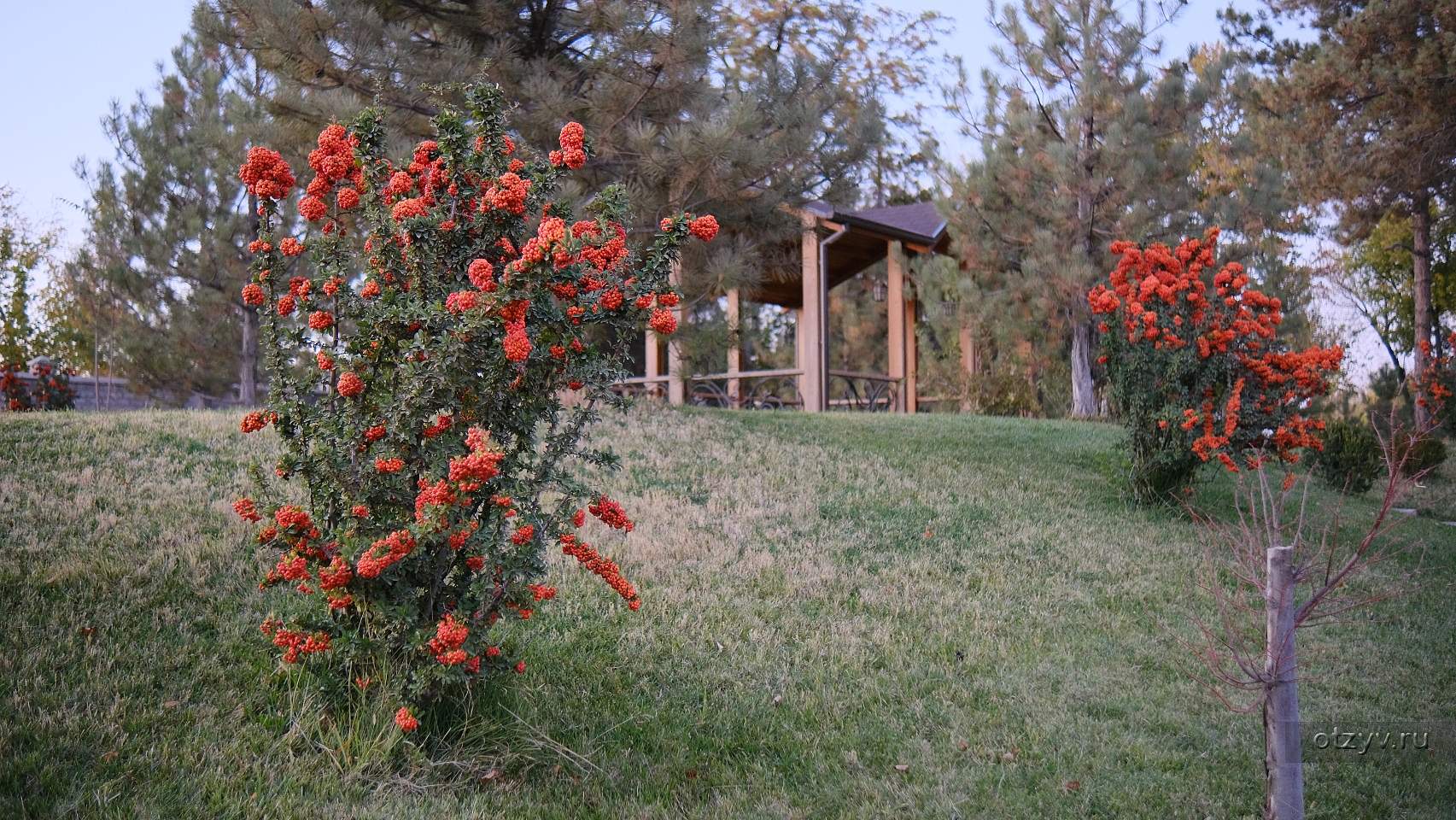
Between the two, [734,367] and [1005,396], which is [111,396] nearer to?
[734,367]

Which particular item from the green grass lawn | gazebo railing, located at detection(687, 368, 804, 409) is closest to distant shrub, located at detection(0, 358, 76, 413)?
the green grass lawn

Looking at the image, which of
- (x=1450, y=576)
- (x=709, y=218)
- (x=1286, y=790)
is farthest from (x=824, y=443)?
(x=1286, y=790)

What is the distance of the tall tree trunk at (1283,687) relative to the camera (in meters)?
2.73

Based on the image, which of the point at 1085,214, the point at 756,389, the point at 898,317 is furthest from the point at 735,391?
the point at 1085,214

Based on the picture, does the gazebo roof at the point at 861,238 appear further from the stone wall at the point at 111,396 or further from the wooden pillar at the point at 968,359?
the stone wall at the point at 111,396

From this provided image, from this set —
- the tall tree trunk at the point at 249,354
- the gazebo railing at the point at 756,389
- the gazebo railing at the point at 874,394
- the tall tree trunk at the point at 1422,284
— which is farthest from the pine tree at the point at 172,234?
the tall tree trunk at the point at 1422,284

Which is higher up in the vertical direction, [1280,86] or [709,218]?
[1280,86]

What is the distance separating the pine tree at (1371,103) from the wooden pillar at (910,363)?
642 cm

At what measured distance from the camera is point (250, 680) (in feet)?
12.1

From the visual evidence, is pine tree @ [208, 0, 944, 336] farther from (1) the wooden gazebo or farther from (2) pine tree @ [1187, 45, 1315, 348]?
(2) pine tree @ [1187, 45, 1315, 348]

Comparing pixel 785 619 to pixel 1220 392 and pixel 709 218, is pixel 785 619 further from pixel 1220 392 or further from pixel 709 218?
pixel 1220 392

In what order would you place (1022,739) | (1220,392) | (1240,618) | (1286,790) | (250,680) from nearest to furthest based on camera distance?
(1286,790) → (250,680) → (1022,739) → (1240,618) → (1220,392)

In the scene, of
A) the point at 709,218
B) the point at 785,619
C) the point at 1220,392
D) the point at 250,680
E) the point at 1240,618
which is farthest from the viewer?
the point at 1220,392

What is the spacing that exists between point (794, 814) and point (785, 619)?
72.4 inches
